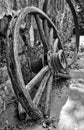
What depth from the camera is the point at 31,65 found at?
295 cm

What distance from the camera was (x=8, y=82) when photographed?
8.99ft

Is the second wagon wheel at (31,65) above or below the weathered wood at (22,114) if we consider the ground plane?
above

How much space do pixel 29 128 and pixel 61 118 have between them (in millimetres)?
449

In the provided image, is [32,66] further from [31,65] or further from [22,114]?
[22,114]

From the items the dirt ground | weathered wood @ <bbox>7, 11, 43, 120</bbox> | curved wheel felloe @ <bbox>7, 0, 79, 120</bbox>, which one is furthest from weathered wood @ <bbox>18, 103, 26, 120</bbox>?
weathered wood @ <bbox>7, 11, 43, 120</bbox>

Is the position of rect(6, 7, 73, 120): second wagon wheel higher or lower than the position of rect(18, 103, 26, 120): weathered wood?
higher

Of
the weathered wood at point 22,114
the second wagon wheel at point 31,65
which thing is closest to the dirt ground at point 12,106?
the weathered wood at point 22,114

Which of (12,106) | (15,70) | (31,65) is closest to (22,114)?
(12,106)

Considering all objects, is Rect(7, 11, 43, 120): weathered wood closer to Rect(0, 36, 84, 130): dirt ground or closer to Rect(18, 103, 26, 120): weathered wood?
Rect(18, 103, 26, 120): weathered wood

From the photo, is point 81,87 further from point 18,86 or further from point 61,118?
point 18,86

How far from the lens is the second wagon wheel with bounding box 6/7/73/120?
201 centimetres

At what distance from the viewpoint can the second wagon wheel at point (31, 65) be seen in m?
2.01

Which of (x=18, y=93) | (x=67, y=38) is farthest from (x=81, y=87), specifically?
(x=67, y=38)

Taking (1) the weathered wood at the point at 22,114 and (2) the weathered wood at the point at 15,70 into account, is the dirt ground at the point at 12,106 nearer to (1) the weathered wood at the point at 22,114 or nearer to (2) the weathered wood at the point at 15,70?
(1) the weathered wood at the point at 22,114
